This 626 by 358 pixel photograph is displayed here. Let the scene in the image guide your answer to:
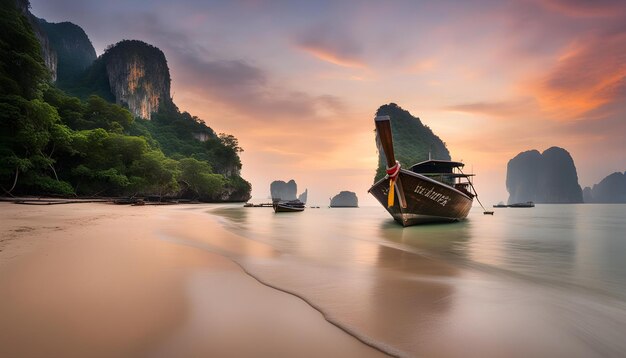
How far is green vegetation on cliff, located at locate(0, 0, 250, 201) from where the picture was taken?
83.1ft

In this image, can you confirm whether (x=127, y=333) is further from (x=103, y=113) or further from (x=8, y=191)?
(x=103, y=113)

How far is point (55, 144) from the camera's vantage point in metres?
31.2

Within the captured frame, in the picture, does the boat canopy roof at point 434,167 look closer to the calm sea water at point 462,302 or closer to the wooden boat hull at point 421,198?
the wooden boat hull at point 421,198

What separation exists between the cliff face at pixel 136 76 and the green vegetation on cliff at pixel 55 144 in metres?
53.9

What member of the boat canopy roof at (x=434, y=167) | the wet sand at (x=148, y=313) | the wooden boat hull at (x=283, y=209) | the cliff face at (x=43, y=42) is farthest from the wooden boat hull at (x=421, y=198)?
the cliff face at (x=43, y=42)

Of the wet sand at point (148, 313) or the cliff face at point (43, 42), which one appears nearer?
the wet sand at point (148, 313)

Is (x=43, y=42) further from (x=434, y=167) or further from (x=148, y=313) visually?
(x=148, y=313)

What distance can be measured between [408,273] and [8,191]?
34816mm

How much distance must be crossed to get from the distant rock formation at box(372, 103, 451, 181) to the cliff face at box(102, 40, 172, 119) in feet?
332

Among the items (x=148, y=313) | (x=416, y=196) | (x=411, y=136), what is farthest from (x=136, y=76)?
(x=148, y=313)

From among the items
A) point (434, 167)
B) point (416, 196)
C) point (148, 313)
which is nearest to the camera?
point (148, 313)

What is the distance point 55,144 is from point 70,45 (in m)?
172

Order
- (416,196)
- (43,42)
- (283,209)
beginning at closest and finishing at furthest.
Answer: (416,196)
(283,209)
(43,42)

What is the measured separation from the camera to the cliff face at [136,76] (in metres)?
110
